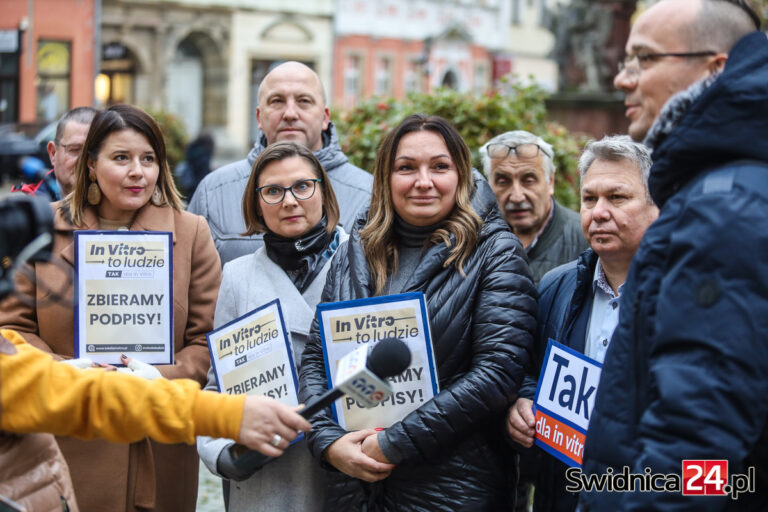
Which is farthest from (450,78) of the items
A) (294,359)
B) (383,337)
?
(383,337)

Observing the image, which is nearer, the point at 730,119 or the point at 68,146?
the point at 730,119

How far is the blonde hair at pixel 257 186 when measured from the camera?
12.9ft

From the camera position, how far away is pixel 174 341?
3.89m

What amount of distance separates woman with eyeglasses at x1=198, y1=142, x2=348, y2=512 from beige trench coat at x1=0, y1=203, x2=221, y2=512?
8.0 inches

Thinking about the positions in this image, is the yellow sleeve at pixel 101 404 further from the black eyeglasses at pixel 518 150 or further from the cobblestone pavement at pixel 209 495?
the cobblestone pavement at pixel 209 495

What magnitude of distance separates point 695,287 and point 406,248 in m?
1.68

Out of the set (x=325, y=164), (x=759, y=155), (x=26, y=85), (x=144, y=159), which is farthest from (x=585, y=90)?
(x=26, y=85)

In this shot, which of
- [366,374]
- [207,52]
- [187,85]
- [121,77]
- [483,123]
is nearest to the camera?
[366,374]

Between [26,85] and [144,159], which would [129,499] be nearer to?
[144,159]

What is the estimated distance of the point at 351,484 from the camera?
330 cm

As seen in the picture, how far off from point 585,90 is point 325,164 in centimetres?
902

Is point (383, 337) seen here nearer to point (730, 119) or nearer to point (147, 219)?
point (147, 219)

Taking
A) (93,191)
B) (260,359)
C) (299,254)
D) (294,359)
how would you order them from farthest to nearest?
(93,191) → (299,254) → (294,359) → (260,359)

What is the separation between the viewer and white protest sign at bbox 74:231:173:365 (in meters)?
3.61
